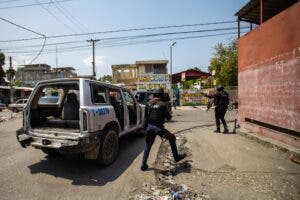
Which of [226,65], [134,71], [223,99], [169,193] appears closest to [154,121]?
[169,193]

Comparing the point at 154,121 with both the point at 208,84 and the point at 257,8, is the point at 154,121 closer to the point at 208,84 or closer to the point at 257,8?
the point at 257,8

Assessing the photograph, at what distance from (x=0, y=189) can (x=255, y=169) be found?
5.09 meters

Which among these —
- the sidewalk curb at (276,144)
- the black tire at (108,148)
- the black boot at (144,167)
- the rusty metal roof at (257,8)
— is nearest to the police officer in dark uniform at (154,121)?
the black boot at (144,167)

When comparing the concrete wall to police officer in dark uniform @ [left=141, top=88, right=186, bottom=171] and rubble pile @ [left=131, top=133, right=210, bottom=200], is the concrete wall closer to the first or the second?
rubble pile @ [left=131, top=133, right=210, bottom=200]

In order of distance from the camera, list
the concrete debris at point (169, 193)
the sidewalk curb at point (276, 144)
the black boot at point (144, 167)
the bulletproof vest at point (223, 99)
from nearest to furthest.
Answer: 1. the concrete debris at point (169, 193)
2. the black boot at point (144, 167)
3. the sidewalk curb at point (276, 144)
4. the bulletproof vest at point (223, 99)

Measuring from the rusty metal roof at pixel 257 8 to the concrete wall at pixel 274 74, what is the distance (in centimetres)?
131

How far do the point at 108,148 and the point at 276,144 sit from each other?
4.78 m

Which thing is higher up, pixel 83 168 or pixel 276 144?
pixel 276 144

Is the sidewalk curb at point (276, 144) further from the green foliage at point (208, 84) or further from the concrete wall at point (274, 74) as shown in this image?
the green foliage at point (208, 84)

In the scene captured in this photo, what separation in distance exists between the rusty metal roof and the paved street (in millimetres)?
5997

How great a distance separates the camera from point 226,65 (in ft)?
127

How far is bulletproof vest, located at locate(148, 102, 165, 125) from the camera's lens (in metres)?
5.53

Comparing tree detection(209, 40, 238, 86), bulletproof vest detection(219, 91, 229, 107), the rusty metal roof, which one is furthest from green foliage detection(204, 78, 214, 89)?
bulletproof vest detection(219, 91, 229, 107)

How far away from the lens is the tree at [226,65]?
1511 inches
